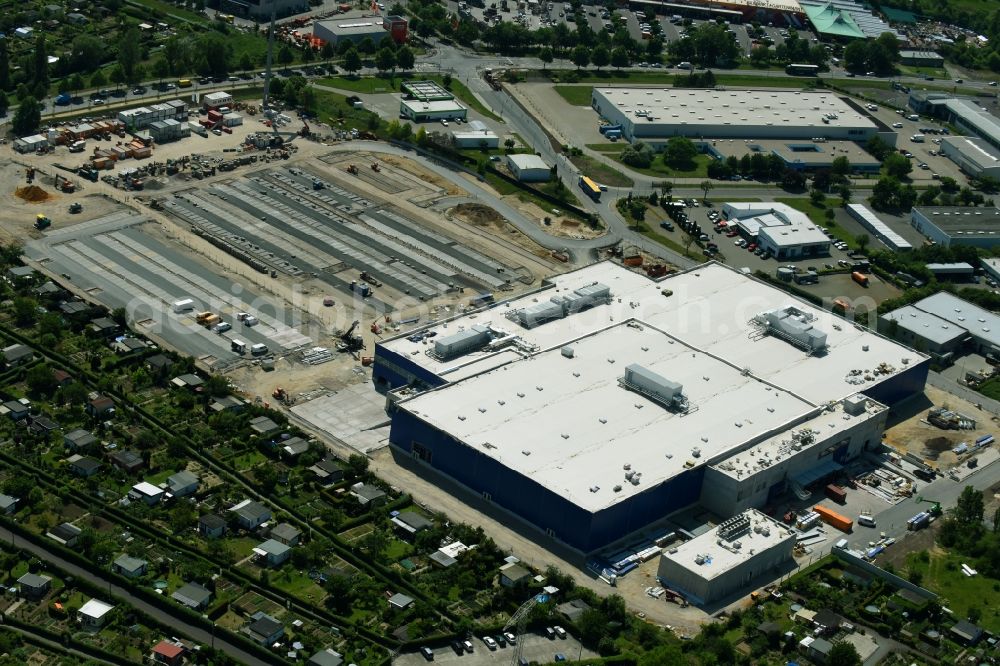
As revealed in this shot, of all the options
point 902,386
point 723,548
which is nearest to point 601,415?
point 723,548

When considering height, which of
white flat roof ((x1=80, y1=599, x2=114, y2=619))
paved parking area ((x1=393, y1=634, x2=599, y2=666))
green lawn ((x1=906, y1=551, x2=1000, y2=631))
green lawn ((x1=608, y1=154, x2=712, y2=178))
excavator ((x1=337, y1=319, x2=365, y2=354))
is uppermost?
green lawn ((x1=608, y1=154, x2=712, y2=178))

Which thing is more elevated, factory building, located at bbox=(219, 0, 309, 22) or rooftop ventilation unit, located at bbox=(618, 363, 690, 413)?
factory building, located at bbox=(219, 0, 309, 22)

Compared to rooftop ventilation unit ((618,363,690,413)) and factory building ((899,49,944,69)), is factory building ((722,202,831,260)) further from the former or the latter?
factory building ((899,49,944,69))

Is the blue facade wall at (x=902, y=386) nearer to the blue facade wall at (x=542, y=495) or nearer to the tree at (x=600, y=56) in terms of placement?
the blue facade wall at (x=542, y=495)

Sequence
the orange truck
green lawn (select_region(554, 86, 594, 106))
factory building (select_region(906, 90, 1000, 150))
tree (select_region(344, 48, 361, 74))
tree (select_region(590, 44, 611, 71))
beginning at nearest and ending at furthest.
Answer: the orange truck → factory building (select_region(906, 90, 1000, 150)) → tree (select_region(344, 48, 361, 74)) → green lawn (select_region(554, 86, 594, 106)) → tree (select_region(590, 44, 611, 71))

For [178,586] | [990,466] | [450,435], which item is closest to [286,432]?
[450,435]

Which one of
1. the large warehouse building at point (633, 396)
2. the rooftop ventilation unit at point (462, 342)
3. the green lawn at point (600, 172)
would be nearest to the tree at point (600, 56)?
the green lawn at point (600, 172)

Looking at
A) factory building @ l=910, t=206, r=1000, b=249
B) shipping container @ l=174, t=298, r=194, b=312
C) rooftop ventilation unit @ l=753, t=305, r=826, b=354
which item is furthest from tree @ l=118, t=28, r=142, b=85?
factory building @ l=910, t=206, r=1000, b=249

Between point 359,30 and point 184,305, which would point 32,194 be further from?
point 359,30

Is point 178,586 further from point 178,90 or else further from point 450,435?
point 178,90
